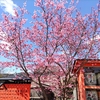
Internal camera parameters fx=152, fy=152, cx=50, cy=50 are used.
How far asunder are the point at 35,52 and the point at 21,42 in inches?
34.8

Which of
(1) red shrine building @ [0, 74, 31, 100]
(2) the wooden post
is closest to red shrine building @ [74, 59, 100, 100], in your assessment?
(2) the wooden post

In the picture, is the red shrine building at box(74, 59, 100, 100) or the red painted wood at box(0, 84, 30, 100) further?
the red shrine building at box(74, 59, 100, 100)

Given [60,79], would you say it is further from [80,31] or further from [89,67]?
[80,31]

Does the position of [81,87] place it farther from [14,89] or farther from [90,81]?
[14,89]

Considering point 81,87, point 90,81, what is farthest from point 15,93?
point 90,81

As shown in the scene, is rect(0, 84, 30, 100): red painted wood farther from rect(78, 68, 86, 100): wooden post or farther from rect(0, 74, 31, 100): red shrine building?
rect(78, 68, 86, 100): wooden post

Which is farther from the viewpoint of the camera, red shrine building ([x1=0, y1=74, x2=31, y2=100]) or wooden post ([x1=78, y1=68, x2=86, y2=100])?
wooden post ([x1=78, y1=68, x2=86, y2=100])

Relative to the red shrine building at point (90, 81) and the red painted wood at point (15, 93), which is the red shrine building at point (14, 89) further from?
the red shrine building at point (90, 81)

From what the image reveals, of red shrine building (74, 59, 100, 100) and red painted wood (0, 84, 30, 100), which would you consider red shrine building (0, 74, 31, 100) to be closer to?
red painted wood (0, 84, 30, 100)

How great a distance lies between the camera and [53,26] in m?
7.27

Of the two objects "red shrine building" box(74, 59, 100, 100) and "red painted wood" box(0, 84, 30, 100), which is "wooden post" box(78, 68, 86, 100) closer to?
"red shrine building" box(74, 59, 100, 100)

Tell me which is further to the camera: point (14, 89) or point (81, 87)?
point (81, 87)

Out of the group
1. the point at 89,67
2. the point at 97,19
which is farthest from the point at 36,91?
the point at 97,19

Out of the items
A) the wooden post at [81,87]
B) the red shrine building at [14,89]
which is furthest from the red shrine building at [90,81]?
the red shrine building at [14,89]
